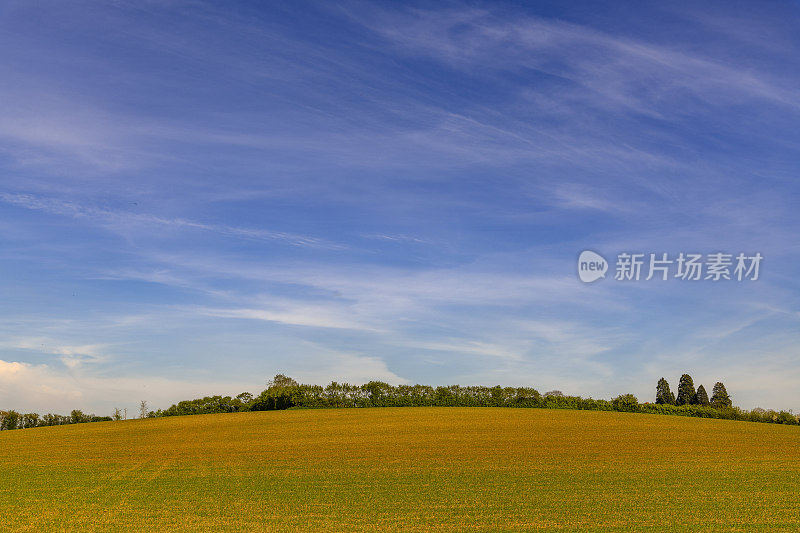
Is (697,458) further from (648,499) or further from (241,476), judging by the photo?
(241,476)

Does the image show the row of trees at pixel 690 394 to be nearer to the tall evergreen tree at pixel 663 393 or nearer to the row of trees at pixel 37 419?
the tall evergreen tree at pixel 663 393

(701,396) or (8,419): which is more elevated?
(701,396)

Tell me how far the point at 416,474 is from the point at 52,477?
22243 millimetres

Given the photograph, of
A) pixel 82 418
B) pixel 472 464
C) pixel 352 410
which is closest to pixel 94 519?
pixel 472 464

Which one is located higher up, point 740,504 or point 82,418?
point 740,504

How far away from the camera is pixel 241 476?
34406mm

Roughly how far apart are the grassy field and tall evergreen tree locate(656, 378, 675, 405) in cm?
4114

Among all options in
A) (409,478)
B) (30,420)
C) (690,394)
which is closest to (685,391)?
(690,394)

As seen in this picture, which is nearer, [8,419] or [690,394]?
[8,419]

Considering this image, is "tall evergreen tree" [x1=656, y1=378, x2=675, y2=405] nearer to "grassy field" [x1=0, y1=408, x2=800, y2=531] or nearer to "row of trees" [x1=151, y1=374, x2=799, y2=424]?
"row of trees" [x1=151, y1=374, x2=799, y2=424]

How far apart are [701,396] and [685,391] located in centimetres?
244

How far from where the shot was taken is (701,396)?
95.4m

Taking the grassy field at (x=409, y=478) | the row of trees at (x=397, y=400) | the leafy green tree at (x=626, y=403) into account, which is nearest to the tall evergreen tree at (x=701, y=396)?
the row of trees at (x=397, y=400)

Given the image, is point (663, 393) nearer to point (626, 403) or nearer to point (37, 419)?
point (626, 403)
